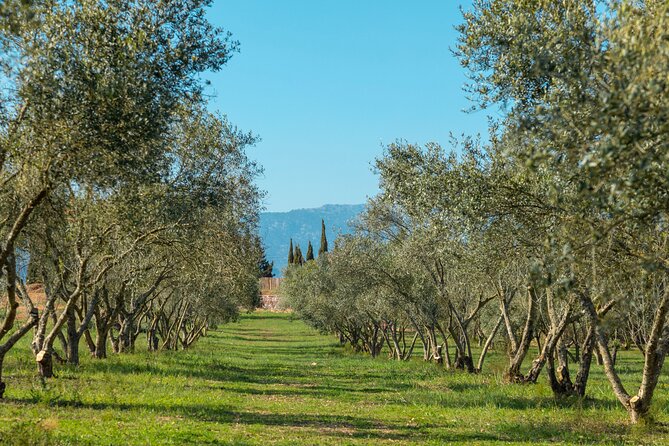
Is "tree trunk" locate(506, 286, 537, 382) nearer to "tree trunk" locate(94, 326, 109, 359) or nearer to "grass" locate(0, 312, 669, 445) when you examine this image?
"grass" locate(0, 312, 669, 445)

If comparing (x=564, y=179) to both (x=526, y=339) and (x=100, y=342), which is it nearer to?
(x=526, y=339)

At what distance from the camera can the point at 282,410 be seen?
23.0 m

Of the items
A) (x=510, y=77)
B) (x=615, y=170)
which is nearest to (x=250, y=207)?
(x=510, y=77)

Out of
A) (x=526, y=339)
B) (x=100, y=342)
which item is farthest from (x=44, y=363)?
(x=526, y=339)

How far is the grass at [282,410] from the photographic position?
54.4 feet

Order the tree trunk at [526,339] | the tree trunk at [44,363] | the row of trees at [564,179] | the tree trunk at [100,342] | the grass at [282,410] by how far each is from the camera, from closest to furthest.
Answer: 1. the row of trees at [564,179]
2. the grass at [282,410]
3. the tree trunk at [44,363]
4. the tree trunk at [526,339]
5. the tree trunk at [100,342]

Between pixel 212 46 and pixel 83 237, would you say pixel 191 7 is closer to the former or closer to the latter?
pixel 212 46

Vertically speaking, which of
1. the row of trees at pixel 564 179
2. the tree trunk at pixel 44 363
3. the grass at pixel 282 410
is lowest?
the grass at pixel 282 410

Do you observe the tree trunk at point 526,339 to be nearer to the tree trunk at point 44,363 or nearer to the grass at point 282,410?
the grass at point 282,410

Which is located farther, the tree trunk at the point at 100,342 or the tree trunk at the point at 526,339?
the tree trunk at the point at 100,342

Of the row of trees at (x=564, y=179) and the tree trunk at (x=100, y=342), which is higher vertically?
the row of trees at (x=564, y=179)

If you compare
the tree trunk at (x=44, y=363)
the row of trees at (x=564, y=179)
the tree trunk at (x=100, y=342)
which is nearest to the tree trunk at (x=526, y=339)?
the row of trees at (x=564, y=179)

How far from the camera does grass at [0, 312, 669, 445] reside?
16.6 m

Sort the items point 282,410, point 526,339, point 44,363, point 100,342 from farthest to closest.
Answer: point 100,342 → point 526,339 → point 44,363 → point 282,410
